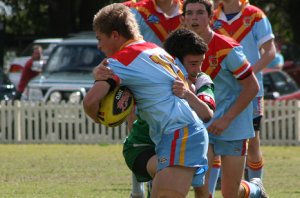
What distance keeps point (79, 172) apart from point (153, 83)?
23.3ft

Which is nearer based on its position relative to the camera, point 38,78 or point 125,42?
point 125,42

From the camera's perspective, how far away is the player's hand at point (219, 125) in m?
7.98

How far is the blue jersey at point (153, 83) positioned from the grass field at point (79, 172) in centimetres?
411

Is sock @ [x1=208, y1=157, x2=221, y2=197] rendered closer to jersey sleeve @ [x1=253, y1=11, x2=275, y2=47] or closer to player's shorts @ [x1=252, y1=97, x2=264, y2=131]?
player's shorts @ [x1=252, y1=97, x2=264, y2=131]

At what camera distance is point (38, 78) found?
2055 cm

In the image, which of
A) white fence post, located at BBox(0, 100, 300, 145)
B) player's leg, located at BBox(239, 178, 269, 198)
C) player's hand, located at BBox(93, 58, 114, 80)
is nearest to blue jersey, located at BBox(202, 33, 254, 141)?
player's leg, located at BBox(239, 178, 269, 198)

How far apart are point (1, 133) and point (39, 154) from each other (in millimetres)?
3337

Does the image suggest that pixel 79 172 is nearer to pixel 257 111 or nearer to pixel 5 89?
pixel 257 111

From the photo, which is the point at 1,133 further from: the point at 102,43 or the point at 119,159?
the point at 102,43

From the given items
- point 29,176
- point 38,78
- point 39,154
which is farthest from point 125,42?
point 38,78

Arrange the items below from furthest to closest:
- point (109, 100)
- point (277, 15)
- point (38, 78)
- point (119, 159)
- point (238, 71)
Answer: point (277, 15) → point (38, 78) → point (119, 159) → point (238, 71) → point (109, 100)

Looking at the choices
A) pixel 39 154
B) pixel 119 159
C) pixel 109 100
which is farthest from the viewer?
pixel 39 154

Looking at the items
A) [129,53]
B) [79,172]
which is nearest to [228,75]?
[129,53]

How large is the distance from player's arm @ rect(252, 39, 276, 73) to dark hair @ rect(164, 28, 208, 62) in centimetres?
244
